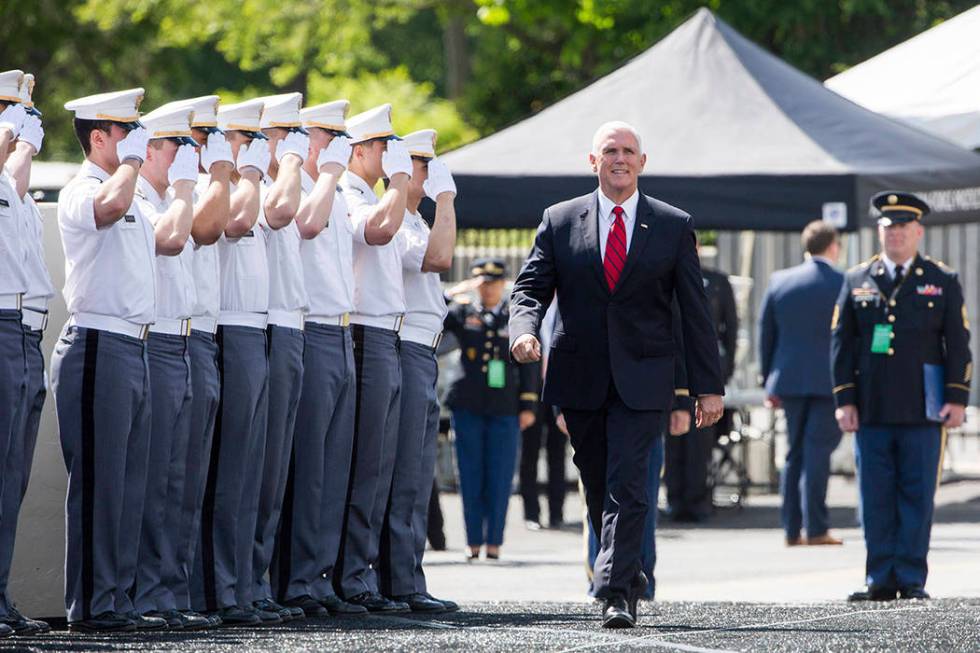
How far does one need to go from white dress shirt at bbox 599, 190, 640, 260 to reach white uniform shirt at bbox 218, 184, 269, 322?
52.3 inches

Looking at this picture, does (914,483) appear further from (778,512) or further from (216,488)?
(778,512)

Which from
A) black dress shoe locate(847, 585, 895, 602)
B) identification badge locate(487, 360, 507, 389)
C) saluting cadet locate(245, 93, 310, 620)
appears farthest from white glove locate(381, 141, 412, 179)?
identification badge locate(487, 360, 507, 389)

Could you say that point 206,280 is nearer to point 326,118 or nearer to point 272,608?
point 326,118

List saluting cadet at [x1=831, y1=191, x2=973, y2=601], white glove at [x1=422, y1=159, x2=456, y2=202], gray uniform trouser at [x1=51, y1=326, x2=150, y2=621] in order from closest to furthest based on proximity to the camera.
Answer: gray uniform trouser at [x1=51, y1=326, x2=150, y2=621], white glove at [x1=422, y1=159, x2=456, y2=202], saluting cadet at [x1=831, y1=191, x2=973, y2=601]

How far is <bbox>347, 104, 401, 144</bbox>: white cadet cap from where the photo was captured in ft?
28.6

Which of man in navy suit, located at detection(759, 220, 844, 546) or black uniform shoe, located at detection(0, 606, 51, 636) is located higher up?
man in navy suit, located at detection(759, 220, 844, 546)

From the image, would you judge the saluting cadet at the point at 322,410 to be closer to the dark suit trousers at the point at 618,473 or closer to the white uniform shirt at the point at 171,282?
the white uniform shirt at the point at 171,282

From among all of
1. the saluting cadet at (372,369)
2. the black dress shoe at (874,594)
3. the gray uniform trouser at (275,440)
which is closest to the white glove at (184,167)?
the gray uniform trouser at (275,440)

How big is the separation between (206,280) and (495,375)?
17.9 ft

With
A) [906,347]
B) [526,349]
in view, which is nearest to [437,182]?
[526,349]

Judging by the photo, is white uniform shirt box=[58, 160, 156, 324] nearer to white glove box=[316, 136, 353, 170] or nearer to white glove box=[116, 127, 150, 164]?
white glove box=[116, 127, 150, 164]

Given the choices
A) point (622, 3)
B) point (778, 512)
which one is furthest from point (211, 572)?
point (622, 3)

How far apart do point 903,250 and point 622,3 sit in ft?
56.9

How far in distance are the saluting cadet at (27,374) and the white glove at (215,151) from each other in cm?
66
